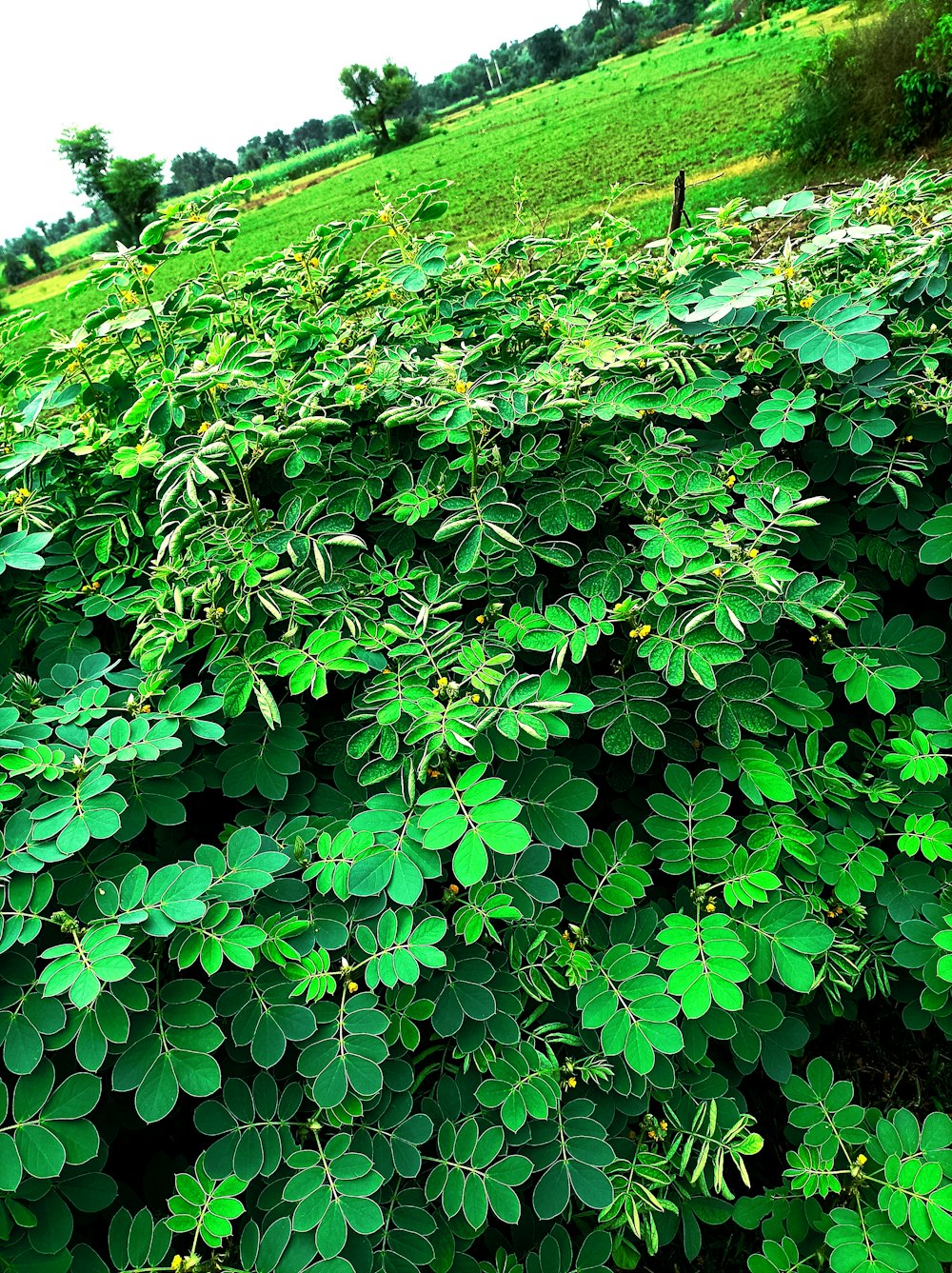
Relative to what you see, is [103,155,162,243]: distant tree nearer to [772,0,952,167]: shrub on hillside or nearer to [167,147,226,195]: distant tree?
[167,147,226,195]: distant tree

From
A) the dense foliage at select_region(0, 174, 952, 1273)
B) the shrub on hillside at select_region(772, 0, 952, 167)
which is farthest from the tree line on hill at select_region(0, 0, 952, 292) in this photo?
the dense foliage at select_region(0, 174, 952, 1273)

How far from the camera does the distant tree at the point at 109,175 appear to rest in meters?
41.9

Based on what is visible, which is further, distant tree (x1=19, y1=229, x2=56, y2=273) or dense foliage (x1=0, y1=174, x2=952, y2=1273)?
distant tree (x1=19, y1=229, x2=56, y2=273)

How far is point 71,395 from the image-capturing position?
1.98m

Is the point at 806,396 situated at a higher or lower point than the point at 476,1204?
higher

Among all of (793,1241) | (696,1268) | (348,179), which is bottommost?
(696,1268)

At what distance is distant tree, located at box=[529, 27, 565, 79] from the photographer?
44094mm

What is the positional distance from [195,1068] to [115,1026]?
0.45ft

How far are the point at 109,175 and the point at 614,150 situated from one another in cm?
3831

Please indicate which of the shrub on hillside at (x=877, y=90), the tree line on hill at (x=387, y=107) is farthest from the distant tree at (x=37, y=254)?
the shrub on hillside at (x=877, y=90)

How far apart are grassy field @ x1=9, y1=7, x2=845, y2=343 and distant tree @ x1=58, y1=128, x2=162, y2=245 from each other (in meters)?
17.5

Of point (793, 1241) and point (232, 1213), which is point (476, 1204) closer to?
point (232, 1213)

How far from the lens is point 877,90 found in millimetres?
9867

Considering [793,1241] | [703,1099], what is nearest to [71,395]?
[703,1099]
